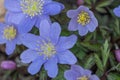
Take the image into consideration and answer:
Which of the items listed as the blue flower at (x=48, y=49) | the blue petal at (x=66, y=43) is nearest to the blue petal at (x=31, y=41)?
the blue flower at (x=48, y=49)

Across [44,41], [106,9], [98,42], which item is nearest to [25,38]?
[44,41]

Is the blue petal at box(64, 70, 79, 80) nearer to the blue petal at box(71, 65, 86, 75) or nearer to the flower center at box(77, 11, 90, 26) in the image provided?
the blue petal at box(71, 65, 86, 75)

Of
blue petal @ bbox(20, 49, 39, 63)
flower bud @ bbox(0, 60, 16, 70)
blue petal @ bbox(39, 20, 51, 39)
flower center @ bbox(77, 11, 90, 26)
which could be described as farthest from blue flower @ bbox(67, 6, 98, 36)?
flower bud @ bbox(0, 60, 16, 70)

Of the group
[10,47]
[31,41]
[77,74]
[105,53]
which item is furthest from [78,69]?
[10,47]

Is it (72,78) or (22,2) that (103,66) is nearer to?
(72,78)

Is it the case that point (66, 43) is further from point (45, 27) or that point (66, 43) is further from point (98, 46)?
point (98, 46)

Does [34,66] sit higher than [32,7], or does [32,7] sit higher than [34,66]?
[32,7]

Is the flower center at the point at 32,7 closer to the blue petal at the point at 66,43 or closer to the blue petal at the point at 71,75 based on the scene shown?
the blue petal at the point at 66,43
